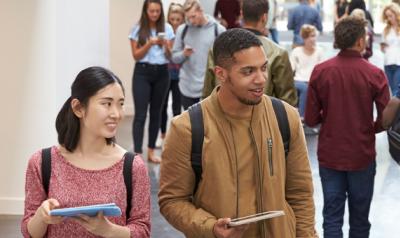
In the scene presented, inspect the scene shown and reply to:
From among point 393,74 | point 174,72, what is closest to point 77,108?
point 174,72

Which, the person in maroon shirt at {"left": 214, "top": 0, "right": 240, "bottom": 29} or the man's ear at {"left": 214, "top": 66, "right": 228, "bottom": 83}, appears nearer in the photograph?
the man's ear at {"left": 214, "top": 66, "right": 228, "bottom": 83}

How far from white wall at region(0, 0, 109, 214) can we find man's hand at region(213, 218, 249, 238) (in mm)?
4596

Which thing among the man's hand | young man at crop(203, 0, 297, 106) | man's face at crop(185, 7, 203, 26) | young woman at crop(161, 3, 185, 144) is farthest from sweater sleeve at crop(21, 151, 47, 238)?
young woman at crop(161, 3, 185, 144)

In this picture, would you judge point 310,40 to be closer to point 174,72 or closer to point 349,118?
point 174,72

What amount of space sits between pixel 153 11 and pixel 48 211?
6699 millimetres

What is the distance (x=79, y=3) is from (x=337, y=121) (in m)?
3.15

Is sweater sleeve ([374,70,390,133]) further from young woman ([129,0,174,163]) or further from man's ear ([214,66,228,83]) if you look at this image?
young woman ([129,0,174,163])

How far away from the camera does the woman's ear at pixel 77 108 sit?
353 cm

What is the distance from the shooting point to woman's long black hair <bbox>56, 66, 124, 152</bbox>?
3.50 meters

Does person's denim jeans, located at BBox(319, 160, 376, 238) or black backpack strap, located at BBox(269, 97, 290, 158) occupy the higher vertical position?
black backpack strap, located at BBox(269, 97, 290, 158)

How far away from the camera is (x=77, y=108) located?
11.6ft

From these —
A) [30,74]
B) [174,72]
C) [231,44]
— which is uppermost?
[231,44]

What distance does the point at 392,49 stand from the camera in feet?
44.6

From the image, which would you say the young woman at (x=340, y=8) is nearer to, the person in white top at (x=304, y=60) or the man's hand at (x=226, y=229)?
the person in white top at (x=304, y=60)
